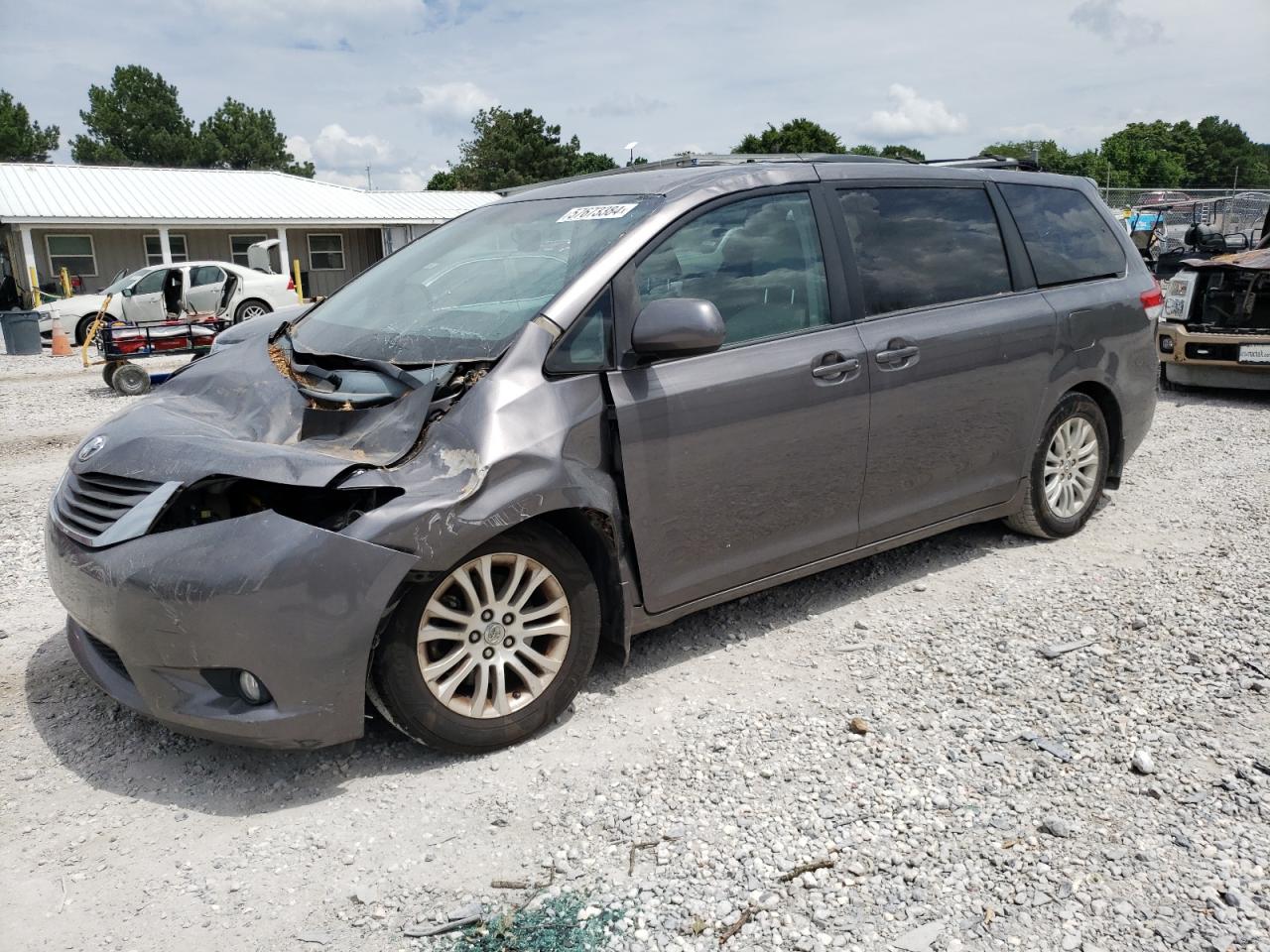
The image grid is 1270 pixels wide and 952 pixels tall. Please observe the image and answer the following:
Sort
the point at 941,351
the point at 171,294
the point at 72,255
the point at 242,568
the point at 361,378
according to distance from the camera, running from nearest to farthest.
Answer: the point at 242,568, the point at 361,378, the point at 941,351, the point at 171,294, the point at 72,255

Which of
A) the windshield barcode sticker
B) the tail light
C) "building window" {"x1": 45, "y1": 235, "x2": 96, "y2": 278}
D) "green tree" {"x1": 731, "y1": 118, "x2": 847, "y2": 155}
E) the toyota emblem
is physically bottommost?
the toyota emblem

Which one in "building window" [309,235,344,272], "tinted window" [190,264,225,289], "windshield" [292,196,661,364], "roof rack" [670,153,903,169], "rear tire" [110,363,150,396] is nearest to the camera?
"windshield" [292,196,661,364]

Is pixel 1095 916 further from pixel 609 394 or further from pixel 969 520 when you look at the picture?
pixel 969 520

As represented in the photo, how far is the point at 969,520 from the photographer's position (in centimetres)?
468

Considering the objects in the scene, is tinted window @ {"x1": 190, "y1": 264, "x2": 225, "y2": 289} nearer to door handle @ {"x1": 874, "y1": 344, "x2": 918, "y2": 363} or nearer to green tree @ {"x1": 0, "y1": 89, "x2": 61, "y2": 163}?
door handle @ {"x1": 874, "y1": 344, "x2": 918, "y2": 363}

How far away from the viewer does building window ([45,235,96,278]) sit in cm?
2850

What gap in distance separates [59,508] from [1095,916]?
335cm

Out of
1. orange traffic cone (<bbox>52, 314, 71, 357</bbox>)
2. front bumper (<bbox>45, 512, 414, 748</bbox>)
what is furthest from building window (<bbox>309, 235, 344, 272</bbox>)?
front bumper (<bbox>45, 512, 414, 748</bbox>)

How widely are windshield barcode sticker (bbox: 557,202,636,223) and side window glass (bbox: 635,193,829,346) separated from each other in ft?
0.81

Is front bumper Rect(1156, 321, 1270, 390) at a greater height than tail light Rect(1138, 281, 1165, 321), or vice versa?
tail light Rect(1138, 281, 1165, 321)

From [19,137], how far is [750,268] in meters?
78.2

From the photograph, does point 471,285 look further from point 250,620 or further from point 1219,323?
point 1219,323

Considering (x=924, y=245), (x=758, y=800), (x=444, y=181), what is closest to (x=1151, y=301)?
(x=924, y=245)

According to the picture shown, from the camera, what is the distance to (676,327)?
3.29 meters
